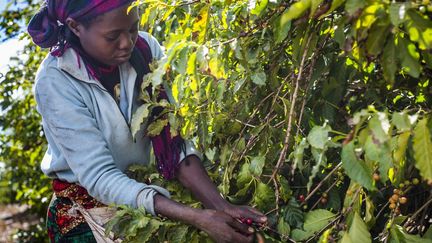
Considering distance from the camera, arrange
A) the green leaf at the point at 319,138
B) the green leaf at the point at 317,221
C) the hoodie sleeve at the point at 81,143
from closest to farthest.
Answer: the green leaf at the point at 319,138 < the green leaf at the point at 317,221 < the hoodie sleeve at the point at 81,143

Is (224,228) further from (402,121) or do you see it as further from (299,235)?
(402,121)

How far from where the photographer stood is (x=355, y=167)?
1947 millimetres

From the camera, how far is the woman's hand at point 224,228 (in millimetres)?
2463

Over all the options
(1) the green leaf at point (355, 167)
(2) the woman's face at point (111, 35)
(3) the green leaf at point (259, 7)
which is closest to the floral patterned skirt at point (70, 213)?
(2) the woman's face at point (111, 35)

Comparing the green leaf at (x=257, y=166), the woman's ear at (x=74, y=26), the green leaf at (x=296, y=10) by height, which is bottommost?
the green leaf at (x=257, y=166)

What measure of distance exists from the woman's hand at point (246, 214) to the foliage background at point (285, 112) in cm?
4

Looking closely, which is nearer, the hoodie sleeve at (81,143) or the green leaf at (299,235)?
the green leaf at (299,235)

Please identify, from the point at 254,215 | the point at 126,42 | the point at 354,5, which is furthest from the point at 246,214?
the point at 354,5

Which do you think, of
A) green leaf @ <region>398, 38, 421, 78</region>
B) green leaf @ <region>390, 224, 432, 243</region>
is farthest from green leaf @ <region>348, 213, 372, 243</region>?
green leaf @ <region>398, 38, 421, 78</region>

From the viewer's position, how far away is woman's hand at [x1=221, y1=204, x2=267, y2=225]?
246 cm

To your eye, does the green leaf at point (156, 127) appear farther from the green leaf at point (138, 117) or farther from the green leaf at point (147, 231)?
the green leaf at point (147, 231)

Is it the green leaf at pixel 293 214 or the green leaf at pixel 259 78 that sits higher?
the green leaf at pixel 259 78

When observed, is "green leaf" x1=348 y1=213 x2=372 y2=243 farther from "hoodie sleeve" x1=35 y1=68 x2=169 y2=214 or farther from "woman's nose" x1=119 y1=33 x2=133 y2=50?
"woman's nose" x1=119 y1=33 x2=133 y2=50

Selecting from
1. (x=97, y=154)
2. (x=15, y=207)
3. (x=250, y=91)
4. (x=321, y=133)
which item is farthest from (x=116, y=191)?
(x=15, y=207)
